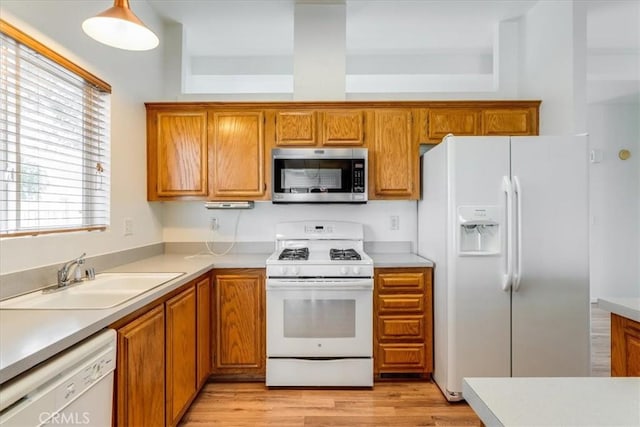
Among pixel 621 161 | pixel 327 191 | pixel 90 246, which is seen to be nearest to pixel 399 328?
pixel 327 191

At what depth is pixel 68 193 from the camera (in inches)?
77.8

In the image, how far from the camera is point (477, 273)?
2219mm

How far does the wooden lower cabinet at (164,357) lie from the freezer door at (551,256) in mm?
2020

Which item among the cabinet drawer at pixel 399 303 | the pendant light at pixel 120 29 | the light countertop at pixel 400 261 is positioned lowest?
the cabinet drawer at pixel 399 303

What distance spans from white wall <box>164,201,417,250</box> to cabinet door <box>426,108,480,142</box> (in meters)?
0.65

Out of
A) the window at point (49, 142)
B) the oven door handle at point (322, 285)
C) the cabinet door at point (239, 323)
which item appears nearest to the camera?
the window at point (49, 142)

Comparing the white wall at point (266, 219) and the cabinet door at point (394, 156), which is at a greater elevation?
the cabinet door at point (394, 156)

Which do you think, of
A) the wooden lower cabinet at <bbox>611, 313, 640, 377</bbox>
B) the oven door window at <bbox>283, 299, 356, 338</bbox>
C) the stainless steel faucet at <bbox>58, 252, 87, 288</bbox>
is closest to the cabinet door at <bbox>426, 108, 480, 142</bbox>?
the oven door window at <bbox>283, 299, 356, 338</bbox>

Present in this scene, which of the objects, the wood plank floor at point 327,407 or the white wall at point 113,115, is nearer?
the white wall at point 113,115

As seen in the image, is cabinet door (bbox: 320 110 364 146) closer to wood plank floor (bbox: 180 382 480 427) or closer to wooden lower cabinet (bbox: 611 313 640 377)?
wood plank floor (bbox: 180 382 480 427)

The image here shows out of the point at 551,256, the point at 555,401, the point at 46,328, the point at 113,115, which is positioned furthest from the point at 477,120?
the point at 46,328

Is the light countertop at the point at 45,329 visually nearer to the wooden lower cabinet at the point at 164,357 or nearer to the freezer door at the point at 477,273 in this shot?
the wooden lower cabinet at the point at 164,357

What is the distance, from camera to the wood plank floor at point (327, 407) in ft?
6.92

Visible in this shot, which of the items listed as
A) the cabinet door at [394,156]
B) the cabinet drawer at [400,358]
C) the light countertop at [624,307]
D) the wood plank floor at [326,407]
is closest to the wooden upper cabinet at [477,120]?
the cabinet door at [394,156]
